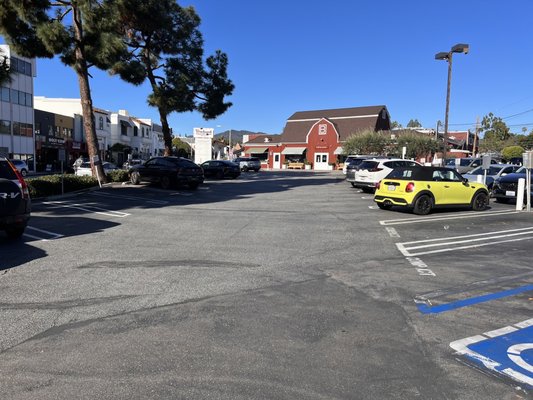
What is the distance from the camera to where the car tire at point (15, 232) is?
8789mm

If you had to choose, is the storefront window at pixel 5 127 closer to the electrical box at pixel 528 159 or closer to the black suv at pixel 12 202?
the black suv at pixel 12 202

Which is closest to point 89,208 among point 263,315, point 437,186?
point 263,315

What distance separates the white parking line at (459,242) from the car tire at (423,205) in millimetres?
2895

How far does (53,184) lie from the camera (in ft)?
55.2

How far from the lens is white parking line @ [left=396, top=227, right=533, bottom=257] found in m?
8.55

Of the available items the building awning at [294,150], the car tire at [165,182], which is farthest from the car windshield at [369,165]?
the building awning at [294,150]

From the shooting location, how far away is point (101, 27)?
17.8 m

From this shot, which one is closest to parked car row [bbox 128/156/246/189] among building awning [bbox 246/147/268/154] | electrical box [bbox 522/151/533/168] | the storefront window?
electrical box [bbox 522/151/533/168]

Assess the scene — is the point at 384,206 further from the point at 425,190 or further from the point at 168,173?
the point at 168,173

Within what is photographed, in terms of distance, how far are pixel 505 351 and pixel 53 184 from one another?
55.2ft

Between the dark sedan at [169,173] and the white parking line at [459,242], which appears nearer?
the white parking line at [459,242]

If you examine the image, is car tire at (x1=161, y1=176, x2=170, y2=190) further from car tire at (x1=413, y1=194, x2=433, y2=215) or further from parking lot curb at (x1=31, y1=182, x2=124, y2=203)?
car tire at (x1=413, y1=194, x2=433, y2=215)

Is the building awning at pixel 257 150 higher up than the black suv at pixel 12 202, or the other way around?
the building awning at pixel 257 150

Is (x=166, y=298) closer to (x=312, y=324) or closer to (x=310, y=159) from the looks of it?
(x=312, y=324)
